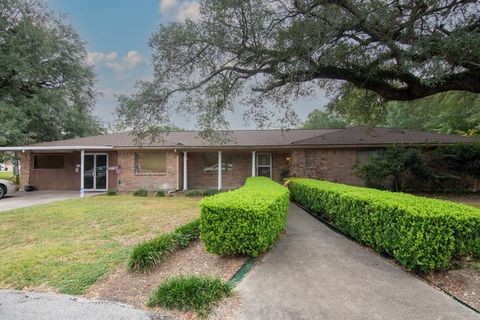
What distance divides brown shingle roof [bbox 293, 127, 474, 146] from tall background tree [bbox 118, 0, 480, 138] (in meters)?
4.64

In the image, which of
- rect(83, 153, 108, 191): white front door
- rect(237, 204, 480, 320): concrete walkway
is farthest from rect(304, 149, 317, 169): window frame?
rect(83, 153, 108, 191): white front door

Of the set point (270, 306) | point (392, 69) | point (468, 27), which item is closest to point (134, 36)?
point (392, 69)

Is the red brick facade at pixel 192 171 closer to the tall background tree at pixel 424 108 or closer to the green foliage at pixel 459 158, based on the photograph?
the tall background tree at pixel 424 108

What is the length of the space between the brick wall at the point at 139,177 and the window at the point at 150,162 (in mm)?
263

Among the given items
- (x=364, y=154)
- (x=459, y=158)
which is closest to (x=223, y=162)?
(x=364, y=154)

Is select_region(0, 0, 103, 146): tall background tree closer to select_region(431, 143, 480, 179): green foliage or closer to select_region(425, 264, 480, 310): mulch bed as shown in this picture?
select_region(425, 264, 480, 310): mulch bed

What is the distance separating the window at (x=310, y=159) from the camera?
15094mm

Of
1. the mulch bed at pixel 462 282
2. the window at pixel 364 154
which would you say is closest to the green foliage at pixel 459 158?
the window at pixel 364 154

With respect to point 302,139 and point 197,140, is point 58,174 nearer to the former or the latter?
point 197,140

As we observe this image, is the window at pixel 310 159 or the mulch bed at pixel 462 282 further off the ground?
the window at pixel 310 159

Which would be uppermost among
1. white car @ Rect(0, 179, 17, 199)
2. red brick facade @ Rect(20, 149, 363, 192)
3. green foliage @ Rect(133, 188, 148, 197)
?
red brick facade @ Rect(20, 149, 363, 192)

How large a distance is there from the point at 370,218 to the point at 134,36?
13.3 m

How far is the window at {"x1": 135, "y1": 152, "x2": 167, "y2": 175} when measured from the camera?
16219 mm

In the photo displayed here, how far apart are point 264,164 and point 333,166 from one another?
3.98 meters
